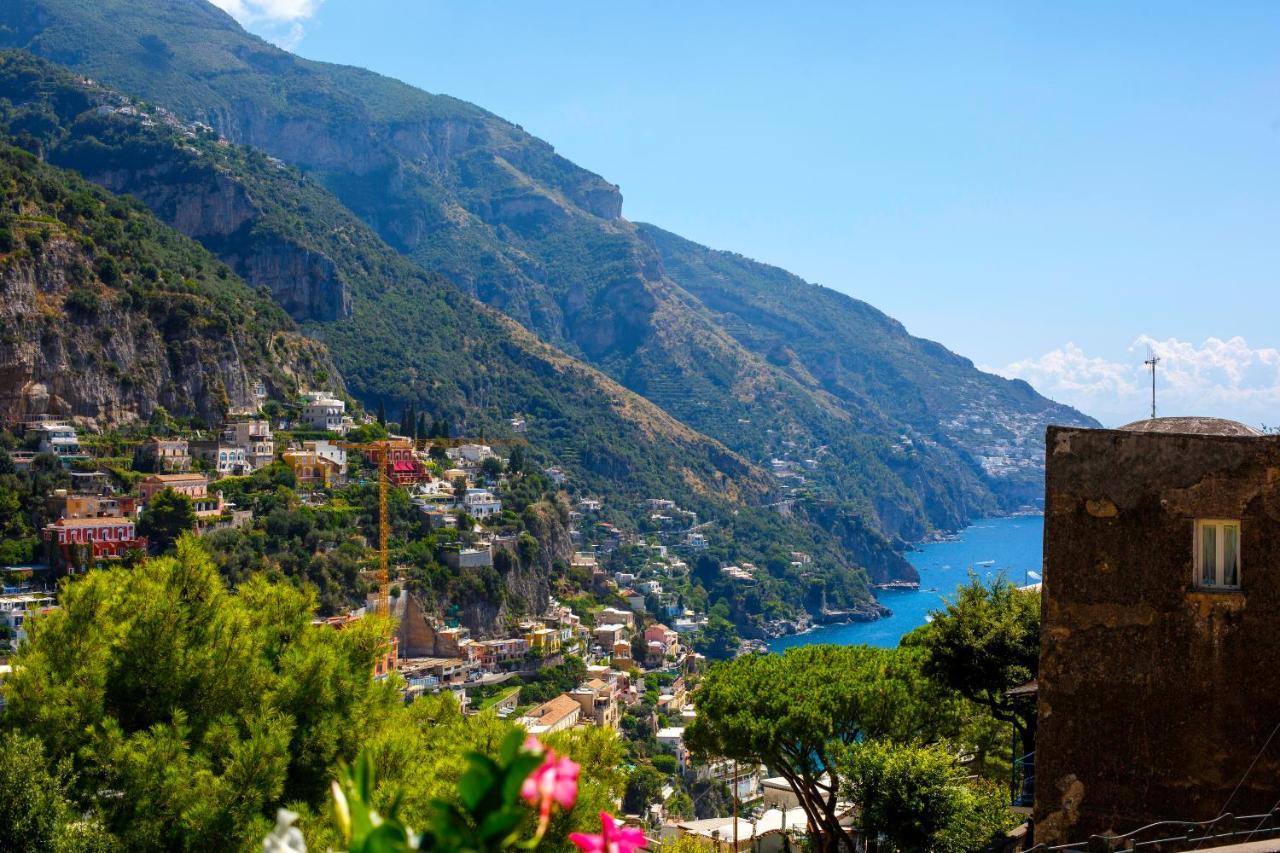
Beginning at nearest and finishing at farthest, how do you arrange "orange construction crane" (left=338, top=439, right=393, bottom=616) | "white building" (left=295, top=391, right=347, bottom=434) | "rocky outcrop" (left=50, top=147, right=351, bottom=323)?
"orange construction crane" (left=338, top=439, right=393, bottom=616), "white building" (left=295, top=391, right=347, bottom=434), "rocky outcrop" (left=50, top=147, right=351, bottom=323)

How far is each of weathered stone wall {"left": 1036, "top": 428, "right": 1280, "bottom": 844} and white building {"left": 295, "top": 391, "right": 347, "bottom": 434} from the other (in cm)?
6620

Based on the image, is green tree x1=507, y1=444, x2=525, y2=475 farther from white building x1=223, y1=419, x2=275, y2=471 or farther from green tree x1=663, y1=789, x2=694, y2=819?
green tree x1=663, y1=789, x2=694, y2=819

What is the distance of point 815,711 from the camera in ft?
38.7

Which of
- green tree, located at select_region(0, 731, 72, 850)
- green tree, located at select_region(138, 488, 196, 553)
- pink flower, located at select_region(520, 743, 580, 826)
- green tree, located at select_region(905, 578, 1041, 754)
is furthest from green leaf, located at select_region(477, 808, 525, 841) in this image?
green tree, located at select_region(138, 488, 196, 553)

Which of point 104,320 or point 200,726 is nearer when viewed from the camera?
point 200,726

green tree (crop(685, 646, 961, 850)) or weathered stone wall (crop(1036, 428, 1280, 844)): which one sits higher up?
weathered stone wall (crop(1036, 428, 1280, 844))

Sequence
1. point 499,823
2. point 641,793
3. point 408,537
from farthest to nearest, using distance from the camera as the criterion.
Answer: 1. point 408,537
2. point 641,793
3. point 499,823

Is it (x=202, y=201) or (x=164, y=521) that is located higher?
(x=202, y=201)

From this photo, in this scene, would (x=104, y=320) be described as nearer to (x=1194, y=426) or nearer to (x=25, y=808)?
(x=25, y=808)

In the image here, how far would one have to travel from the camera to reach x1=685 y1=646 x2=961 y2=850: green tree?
11922 mm

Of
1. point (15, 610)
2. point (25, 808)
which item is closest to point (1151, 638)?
point (25, 808)

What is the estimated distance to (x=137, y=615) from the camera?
362 inches

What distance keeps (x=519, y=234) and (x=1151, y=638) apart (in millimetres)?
176681

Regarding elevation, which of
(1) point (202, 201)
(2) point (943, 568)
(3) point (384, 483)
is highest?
(1) point (202, 201)
